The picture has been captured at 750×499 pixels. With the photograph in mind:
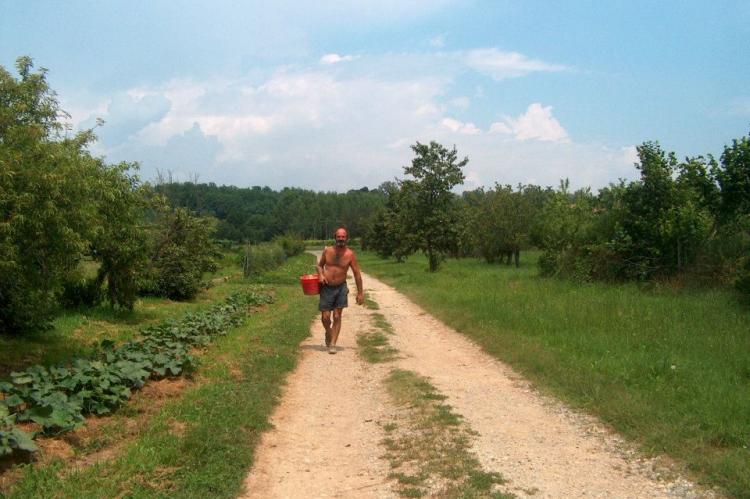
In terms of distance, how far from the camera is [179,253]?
Answer: 21875 mm

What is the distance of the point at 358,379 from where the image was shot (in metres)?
9.65

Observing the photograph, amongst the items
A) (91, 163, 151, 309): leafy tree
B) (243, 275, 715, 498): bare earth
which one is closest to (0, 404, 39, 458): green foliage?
(243, 275, 715, 498): bare earth

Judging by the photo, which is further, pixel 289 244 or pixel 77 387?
pixel 289 244

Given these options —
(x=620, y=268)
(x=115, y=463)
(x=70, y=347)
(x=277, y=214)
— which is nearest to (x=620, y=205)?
(x=620, y=268)

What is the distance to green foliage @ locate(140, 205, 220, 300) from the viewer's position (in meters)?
21.3

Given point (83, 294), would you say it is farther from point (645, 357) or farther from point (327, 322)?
point (645, 357)

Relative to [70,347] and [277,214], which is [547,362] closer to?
[70,347]

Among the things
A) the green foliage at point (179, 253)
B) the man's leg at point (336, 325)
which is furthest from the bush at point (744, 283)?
the green foliage at point (179, 253)

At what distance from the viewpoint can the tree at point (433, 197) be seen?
35469mm

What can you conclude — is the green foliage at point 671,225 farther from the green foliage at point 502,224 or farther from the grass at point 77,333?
the green foliage at point 502,224

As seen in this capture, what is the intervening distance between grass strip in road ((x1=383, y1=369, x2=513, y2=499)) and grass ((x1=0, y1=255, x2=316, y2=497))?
54.6 inches

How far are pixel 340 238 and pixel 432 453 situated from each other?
624 centimetres

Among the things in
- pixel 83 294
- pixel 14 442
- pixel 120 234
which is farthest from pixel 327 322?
pixel 83 294

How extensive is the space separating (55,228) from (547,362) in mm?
7164
